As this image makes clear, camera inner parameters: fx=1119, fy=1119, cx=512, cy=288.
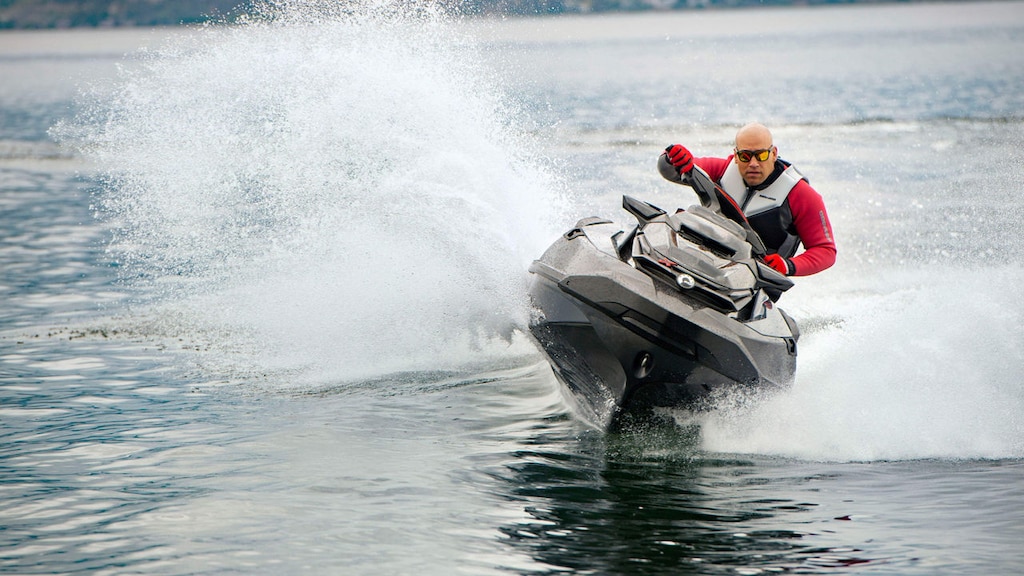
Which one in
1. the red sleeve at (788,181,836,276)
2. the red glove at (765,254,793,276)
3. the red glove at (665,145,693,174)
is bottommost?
the red glove at (765,254,793,276)

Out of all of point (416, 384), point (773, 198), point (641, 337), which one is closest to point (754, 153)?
point (773, 198)

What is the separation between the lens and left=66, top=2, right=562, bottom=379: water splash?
8.52 meters

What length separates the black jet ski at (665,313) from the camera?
614 centimetres

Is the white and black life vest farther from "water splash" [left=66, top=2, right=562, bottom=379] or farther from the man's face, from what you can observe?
"water splash" [left=66, top=2, right=562, bottom=379]

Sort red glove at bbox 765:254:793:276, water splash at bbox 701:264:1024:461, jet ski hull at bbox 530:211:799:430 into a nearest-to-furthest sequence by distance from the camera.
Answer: jet ski hull at bbox 530:211:799:430, red glove at bbox 765:254:793:276, water splash at bbox 701:264:1024:461

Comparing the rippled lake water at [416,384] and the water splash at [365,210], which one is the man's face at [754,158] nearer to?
the rippled lake water at [416,384]

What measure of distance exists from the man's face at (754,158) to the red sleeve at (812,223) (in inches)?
9.0

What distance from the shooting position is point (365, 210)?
9.44 meters

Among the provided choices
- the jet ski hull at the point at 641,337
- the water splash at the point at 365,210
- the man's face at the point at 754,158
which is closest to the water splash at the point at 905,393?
the jet ski hull at the point at 641,337

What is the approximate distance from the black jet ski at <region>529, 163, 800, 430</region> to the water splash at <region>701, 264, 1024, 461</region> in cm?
43

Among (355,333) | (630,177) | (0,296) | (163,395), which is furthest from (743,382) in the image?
(630,177)

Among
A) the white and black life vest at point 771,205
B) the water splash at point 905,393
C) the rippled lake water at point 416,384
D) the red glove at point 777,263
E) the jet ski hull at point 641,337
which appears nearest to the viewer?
the rippled lake water at point 416,384

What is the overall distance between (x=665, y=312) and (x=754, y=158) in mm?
1415

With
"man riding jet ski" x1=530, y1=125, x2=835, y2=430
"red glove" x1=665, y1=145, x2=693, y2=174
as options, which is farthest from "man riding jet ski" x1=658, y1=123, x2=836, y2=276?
"man riding jet ski" x1=530, y1=125, x2=835, y2=430
